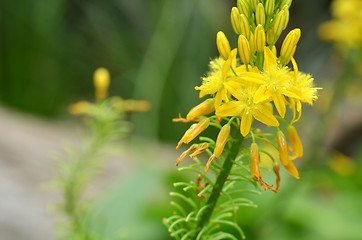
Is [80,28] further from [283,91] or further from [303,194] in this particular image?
[283,91]

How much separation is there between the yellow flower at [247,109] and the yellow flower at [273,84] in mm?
17

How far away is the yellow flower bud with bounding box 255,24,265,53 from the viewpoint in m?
0.61

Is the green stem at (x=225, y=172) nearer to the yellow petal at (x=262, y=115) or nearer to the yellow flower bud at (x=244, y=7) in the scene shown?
the yellow petal at (x=262, y=115)

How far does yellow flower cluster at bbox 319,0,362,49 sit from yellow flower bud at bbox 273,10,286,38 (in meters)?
1.69

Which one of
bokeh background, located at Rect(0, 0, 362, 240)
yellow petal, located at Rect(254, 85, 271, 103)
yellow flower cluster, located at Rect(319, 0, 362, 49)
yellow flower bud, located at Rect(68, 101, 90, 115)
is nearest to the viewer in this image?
yellow petal, located at Rect(254, 85, 271, 103)

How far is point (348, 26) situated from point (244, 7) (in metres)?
1.92

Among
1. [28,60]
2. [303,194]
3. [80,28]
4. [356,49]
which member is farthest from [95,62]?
[356,49]

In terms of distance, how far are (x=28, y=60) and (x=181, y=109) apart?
222 centimetres

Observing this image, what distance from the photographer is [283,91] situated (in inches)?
25.1

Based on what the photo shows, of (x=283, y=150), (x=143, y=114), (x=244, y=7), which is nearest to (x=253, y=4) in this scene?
(x=244, y=7)

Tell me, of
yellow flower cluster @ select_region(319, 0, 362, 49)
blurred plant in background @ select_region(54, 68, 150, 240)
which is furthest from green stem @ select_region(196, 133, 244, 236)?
yellow flower cluster @ select_region(319, 0, 362, 49)

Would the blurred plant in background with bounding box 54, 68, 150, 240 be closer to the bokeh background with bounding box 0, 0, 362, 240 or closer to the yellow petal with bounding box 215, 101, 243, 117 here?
the bokeh background with bounding box 0, 0, 362, 240

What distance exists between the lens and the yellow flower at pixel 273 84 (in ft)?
2.00

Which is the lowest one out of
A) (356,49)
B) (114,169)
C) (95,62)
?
(356,49)
